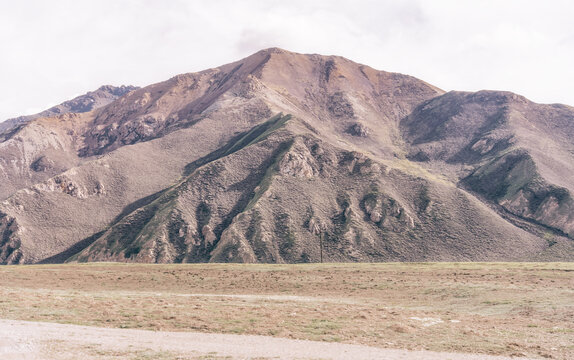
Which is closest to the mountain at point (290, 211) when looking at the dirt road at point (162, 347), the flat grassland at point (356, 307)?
the flat grassland at point (356, 307)

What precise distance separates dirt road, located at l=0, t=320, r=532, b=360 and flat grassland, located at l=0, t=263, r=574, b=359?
5.62ft

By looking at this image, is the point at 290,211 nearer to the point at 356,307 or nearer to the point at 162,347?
the point at 356,307

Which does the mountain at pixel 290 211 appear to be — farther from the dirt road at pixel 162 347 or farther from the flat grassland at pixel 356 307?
the dirt road at pixel 162 347

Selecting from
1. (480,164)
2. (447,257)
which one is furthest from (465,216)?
(480,164)

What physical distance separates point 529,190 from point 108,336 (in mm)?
167913

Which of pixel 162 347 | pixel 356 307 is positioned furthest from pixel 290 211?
pixel 162 347

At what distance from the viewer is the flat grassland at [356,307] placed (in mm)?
25172

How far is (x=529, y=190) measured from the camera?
511 feet

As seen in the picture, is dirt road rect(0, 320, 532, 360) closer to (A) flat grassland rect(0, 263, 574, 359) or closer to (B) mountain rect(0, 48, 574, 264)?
(A) flat grassland rect(0, 263, 574, 359)

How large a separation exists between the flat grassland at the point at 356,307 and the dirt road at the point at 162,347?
1713 millimetres

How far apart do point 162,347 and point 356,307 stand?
19917 millimetres

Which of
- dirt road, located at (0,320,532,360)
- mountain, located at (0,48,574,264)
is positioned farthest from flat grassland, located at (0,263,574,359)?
mountain, located at (0,48,574,264)

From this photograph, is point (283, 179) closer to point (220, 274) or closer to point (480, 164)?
point (220, 274)

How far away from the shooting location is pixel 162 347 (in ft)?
71.2
